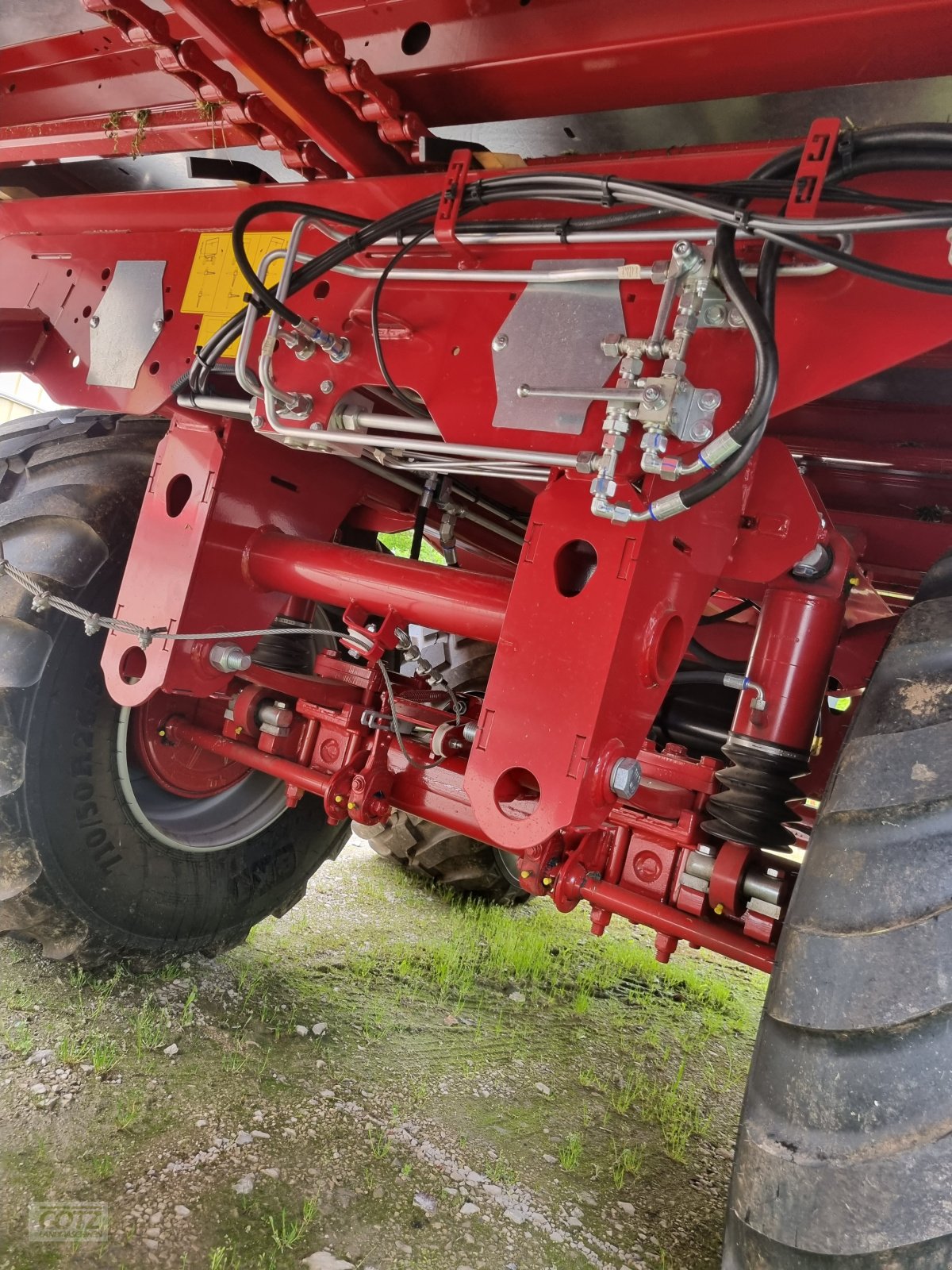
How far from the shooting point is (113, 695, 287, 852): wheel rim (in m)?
2.54

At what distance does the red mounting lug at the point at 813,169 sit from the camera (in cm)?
128

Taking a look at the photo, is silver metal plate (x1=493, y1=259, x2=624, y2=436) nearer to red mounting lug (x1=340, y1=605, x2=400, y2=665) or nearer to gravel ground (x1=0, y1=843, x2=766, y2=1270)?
red mounting lug (x1=340, y1=605, x2=400, y2=665)

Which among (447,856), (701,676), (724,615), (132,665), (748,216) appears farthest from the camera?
(447,856)

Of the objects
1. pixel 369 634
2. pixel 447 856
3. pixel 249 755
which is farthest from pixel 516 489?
pixel 447 856

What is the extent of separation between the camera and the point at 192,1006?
2.52 metres

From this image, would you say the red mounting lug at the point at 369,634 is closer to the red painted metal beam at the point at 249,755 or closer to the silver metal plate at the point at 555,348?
the red painted metal beam at the point at 249,755

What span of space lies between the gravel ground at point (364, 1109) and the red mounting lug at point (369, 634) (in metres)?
1.11

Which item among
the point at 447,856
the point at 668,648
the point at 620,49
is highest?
the point at 620,49

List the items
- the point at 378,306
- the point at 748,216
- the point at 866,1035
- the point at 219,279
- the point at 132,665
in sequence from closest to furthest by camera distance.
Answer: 1. the point at 866,1035
2. the point at 748,216
3. the point at 378,306
4. the point at 219,279
5. the point at 132,665

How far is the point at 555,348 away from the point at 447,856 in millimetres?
2545

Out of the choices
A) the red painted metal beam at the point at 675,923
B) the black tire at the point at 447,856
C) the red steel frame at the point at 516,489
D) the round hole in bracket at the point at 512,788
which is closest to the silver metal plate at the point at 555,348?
the red steel frame at the point at 516,489

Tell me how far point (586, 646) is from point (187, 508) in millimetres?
1147

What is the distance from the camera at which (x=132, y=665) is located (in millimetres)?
A: 2180

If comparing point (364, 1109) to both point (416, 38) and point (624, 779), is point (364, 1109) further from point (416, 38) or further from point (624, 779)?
point (416, 38)
